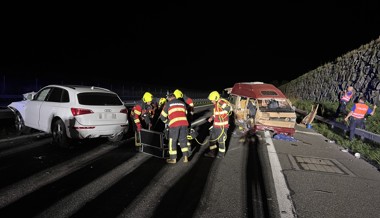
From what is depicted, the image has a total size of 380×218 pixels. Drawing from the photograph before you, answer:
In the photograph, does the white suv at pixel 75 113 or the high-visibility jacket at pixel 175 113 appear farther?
the white suv at pixel 75 113

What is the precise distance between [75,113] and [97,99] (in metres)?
0.79

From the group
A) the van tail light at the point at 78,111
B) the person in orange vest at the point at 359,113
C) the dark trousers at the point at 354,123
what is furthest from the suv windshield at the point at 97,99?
the dark trousers at the point at 354,123

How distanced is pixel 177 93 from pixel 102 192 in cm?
448

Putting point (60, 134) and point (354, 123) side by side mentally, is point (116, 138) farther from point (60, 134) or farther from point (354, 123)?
point (354, 123)

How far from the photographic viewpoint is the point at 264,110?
11.4 metres

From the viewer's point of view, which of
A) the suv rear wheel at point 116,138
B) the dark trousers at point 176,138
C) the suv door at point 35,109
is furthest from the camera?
the suv rear wheel at point 116,138

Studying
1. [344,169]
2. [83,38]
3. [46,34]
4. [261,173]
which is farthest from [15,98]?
[83,38]

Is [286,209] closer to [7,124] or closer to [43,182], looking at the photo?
[43,182]

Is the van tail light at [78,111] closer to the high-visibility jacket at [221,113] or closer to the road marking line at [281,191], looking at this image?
the high-visibility jacket at [221,113]

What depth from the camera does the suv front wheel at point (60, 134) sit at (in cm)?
719

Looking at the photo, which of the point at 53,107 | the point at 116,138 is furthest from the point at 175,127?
the point at 53,107

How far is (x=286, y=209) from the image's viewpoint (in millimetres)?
4188

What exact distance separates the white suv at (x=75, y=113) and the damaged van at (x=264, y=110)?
5.65m

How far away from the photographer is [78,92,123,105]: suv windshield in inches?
287
